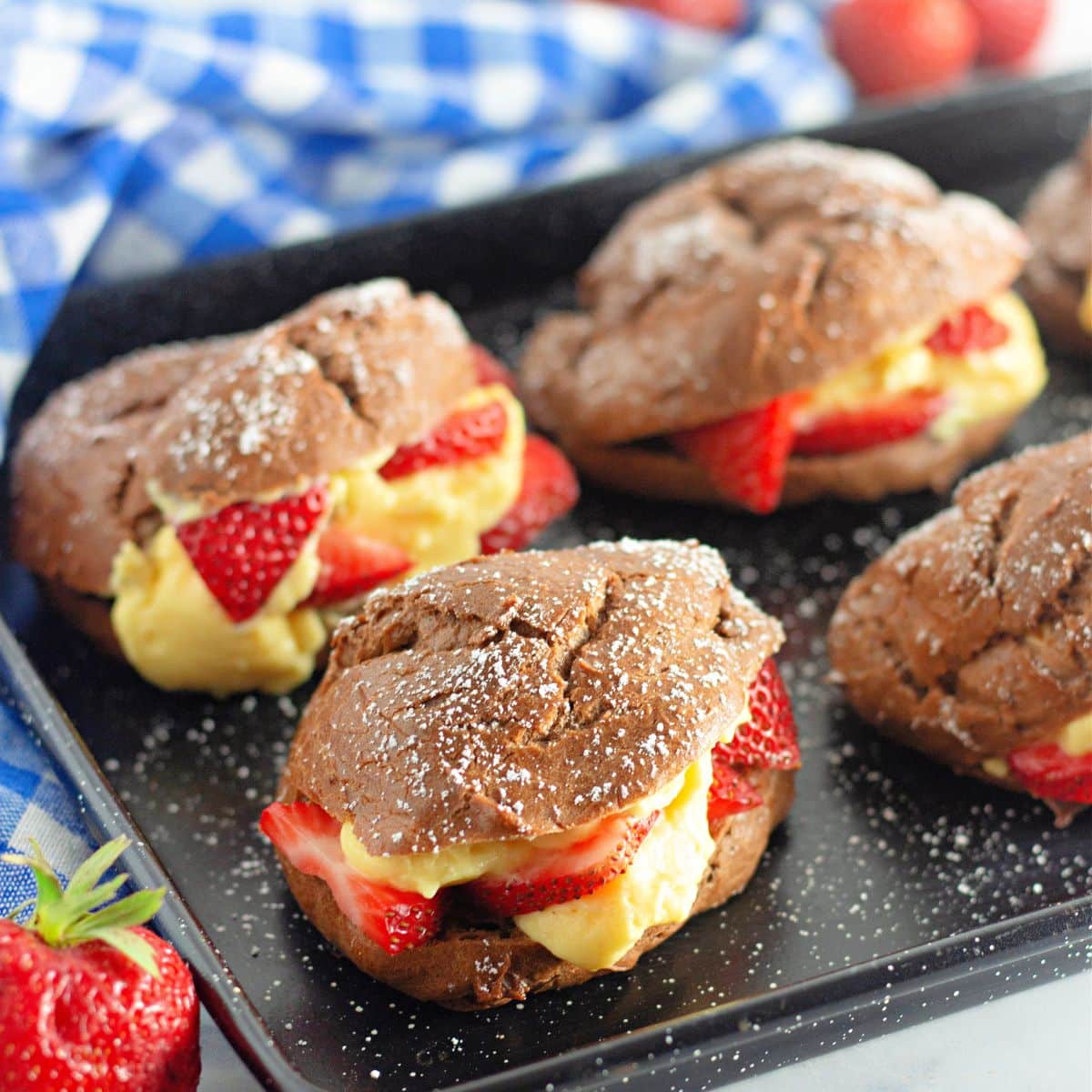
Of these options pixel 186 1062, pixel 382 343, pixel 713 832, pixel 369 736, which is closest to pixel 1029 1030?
pixel 713 832

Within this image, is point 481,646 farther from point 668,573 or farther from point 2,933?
point 2,933

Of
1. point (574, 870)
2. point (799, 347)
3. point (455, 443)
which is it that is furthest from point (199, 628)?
point (799, 347)

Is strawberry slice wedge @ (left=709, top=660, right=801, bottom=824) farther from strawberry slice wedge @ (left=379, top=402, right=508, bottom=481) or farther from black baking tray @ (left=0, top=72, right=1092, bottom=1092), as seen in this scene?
strawberry slice wedge @ (left=379, top=402, right=508, bottom=481)

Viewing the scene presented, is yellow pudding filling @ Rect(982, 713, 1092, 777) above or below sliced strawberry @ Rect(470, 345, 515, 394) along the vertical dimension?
above

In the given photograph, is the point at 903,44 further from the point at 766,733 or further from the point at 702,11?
the point at 766,733

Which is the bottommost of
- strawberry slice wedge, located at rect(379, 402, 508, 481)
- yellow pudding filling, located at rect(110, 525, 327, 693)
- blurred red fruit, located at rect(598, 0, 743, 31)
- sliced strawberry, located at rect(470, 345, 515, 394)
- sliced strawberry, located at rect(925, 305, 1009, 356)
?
yellow pudding filling, located at rect(110, 525, 327, 693)

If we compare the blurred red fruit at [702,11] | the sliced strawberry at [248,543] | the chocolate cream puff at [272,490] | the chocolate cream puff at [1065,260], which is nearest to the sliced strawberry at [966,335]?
the chocolate cream puff at [1065,260]

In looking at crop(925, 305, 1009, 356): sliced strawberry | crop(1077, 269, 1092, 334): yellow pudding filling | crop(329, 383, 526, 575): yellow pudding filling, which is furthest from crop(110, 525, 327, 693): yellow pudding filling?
crop(1077, 269, 1092, 334): yellow pudding filling
